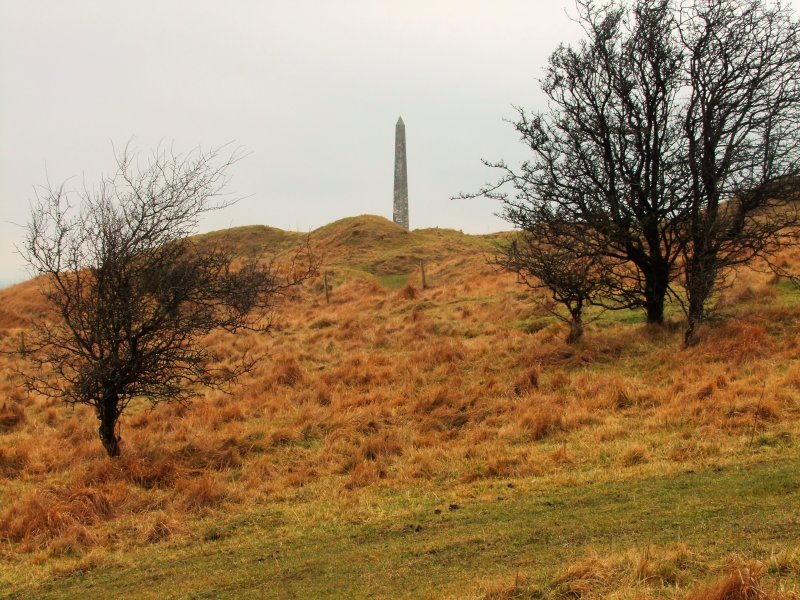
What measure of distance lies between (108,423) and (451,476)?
5.40 meters

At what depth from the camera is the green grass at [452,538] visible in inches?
192

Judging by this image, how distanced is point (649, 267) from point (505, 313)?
4988 millimetres

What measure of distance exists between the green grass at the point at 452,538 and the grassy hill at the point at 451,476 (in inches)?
1.1

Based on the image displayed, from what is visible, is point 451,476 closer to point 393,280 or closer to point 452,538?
point 452,538

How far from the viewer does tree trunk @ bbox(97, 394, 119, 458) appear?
9.88 m

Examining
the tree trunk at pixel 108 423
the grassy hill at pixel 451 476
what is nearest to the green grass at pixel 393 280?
the grassy hill at pixel 451 476

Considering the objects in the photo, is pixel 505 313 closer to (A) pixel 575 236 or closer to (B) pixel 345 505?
(A) pixel 575 236

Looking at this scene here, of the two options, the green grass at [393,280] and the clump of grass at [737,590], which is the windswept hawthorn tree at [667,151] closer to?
the clump of grass at [737,590]

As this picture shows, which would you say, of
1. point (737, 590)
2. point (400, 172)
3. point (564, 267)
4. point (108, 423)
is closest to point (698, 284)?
point (564, 267)

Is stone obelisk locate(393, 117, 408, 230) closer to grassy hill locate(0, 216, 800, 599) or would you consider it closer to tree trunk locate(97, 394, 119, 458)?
grassy hill locate(0, 216, 800, 599)

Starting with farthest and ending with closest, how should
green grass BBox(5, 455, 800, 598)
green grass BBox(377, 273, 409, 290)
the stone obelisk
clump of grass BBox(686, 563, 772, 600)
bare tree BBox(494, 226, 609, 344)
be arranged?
the stone obelisk → green grass BBox(377, 273, 409, 290) → bare tree BBox(494, 226, 609, 344) → green grass BBox(5, 455, 800, 598) → clump of grass BBox(686, 563, 772, 600)

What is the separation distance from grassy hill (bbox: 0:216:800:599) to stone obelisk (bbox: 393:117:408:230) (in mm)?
39273

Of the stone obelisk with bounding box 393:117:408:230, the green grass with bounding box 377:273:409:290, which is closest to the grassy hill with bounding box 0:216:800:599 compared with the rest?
the green grass with bounding box 377:273:409:290

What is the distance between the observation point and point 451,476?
780cm
